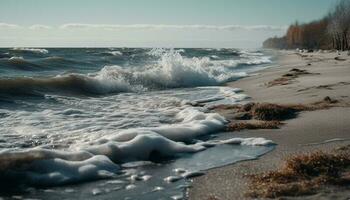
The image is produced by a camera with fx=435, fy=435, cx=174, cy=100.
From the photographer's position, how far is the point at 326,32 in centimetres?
8912

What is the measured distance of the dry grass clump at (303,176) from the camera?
3959 millimetres

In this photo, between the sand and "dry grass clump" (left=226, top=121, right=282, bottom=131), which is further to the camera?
"dry grass clump" (left=226, top=121, right=282, bottom=131)

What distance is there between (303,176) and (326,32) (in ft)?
299

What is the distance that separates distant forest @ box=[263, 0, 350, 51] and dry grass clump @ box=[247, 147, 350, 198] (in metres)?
68.8

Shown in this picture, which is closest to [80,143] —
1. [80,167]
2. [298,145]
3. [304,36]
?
[80,167]

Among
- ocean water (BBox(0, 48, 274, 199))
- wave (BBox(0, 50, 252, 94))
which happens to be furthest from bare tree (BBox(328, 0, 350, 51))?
ocean water (BBox(0, 48, 274, 199))

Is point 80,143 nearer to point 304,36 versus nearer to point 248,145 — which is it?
point 248,145

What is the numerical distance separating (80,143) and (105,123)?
1.84 meters

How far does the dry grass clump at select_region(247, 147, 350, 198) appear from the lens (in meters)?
3.96

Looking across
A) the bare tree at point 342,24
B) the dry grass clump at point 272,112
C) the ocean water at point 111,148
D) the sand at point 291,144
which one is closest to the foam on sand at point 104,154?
the ocean water at point 111,148

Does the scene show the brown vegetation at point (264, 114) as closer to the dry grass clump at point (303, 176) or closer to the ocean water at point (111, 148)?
the ocean water at point (111, 148)

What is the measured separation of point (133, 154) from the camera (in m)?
5.82

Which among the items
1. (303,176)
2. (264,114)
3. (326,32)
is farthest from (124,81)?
(326,32)

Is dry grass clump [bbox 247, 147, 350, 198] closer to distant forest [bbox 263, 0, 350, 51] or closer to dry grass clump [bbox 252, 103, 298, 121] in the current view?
dry grass clump [bbox 252, 103, 298, 121]
